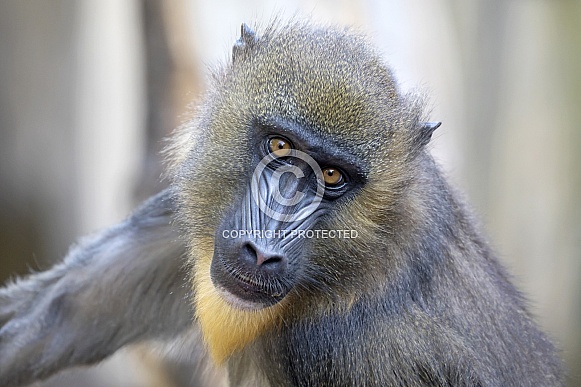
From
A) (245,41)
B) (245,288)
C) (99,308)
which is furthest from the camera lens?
(99,308)

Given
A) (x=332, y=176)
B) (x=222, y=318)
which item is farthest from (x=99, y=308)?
(x=332, y=176)

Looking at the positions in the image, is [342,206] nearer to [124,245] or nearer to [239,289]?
[239,289]

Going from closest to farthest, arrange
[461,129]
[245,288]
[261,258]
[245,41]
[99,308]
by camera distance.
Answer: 1. [261,258]
2. [245,288]
3. [245,41]
4. [99,308]
5. [461,129]

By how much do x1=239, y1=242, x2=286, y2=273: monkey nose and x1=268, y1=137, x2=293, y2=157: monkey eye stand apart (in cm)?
43

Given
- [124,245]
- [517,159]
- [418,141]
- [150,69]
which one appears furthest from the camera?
[517,159]

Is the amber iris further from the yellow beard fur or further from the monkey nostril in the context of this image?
the yellow beard fur

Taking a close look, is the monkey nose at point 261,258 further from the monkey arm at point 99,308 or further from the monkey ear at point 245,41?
the monkey arm at point 99,308

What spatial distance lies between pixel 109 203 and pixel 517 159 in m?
5.10

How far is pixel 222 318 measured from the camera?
3.23 meters

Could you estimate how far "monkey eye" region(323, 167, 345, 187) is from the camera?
3119 millimetres

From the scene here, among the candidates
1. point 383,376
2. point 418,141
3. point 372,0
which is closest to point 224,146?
point 418,141

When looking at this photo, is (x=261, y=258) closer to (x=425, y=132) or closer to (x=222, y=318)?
(x=222, y=318)

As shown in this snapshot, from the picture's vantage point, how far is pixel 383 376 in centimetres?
342

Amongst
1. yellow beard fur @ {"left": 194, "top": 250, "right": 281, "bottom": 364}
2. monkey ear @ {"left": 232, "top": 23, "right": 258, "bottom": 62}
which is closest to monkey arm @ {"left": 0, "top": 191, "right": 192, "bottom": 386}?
yellow beard fur @ {"left": 194, "top": 250, "right": 281, "bottom": 364}
